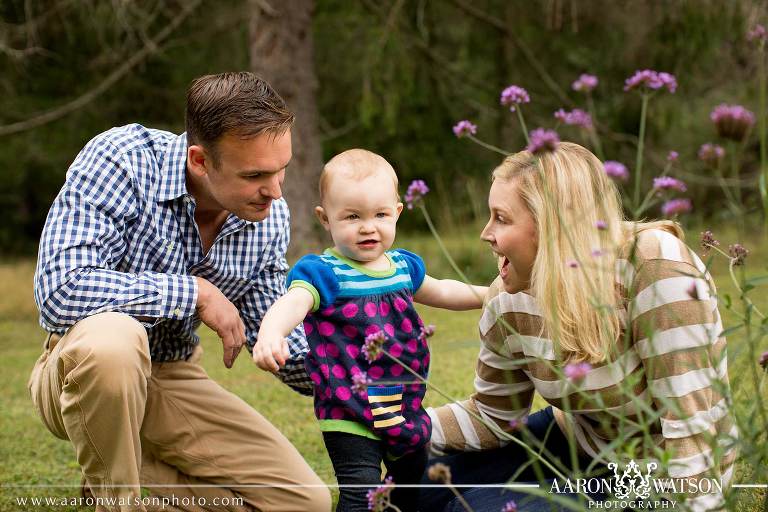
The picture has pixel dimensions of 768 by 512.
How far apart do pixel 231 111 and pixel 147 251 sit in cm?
46

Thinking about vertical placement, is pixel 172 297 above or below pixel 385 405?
→ above

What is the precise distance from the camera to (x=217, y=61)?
442 inches

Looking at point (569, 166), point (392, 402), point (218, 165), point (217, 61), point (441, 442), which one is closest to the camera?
point (569, 166)

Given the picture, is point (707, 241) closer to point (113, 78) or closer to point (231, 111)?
point (231, 111)

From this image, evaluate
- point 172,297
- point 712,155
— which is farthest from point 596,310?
point 172,297

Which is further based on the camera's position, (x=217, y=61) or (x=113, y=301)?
(x=217, y=61)

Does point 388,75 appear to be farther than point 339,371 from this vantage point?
Yes

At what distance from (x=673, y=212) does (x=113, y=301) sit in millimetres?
1476

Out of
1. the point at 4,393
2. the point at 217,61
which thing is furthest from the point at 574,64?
the point at 4,393

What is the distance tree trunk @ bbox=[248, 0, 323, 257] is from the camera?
25.0 ft

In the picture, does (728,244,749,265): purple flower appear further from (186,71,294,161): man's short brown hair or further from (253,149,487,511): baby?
(186,71,294,161): man's short brown hair

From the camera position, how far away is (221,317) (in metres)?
2.55

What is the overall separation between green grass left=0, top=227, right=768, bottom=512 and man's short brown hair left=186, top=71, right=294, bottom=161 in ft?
2.35

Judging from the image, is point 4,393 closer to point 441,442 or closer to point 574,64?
point 441,442
